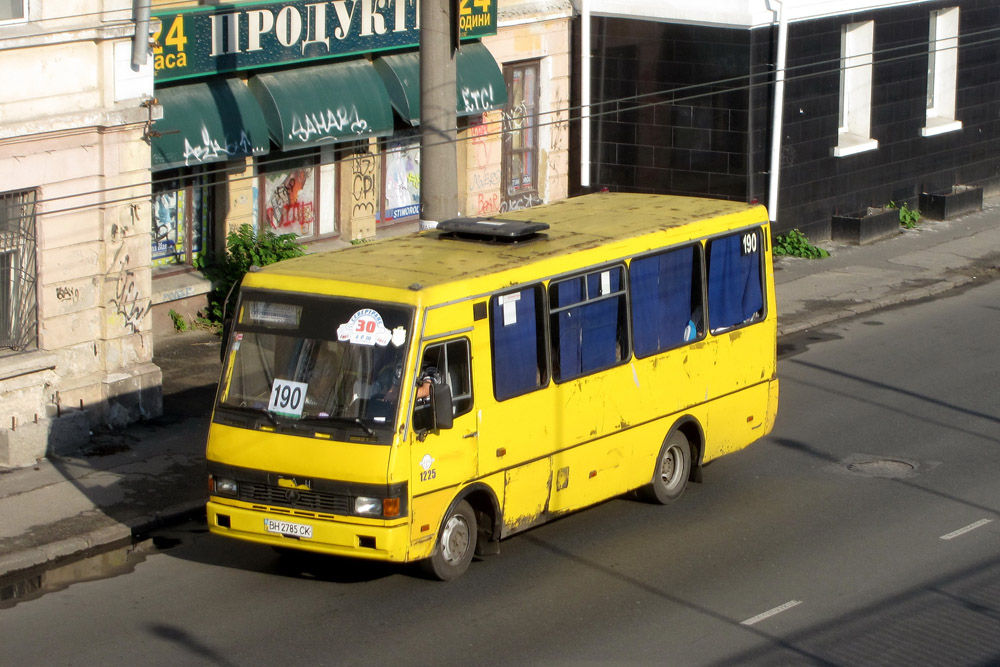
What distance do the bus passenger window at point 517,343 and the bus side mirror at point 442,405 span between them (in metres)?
0.82

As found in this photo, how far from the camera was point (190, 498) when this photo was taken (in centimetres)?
1418

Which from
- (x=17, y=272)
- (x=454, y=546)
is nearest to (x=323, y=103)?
(x=17, y=272)

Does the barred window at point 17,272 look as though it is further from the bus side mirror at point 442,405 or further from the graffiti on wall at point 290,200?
the bus side mirror at point 442,405

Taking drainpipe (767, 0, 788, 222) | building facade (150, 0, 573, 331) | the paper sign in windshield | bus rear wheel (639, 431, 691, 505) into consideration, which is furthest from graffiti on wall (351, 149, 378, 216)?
the paper sign in windshield

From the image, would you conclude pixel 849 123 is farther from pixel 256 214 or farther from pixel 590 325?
pixel 590 325

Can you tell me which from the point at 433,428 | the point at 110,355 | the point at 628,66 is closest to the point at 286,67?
the point at 110,355

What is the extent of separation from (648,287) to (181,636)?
16.9 ft

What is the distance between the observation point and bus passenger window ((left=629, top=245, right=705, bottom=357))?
13.5 metres

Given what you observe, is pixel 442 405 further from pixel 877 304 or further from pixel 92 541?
pixel 877 304

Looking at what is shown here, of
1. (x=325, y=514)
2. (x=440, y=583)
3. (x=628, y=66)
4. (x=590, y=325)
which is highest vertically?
(x=628, y=66)

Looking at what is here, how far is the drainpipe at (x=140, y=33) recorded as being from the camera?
1564 cm

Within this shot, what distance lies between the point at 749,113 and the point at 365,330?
551 inches

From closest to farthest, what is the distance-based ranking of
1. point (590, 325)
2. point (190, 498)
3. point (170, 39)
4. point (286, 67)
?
point (590, 325), point (190, 498), point (170, 39), point (286, 67)

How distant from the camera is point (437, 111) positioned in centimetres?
1633
